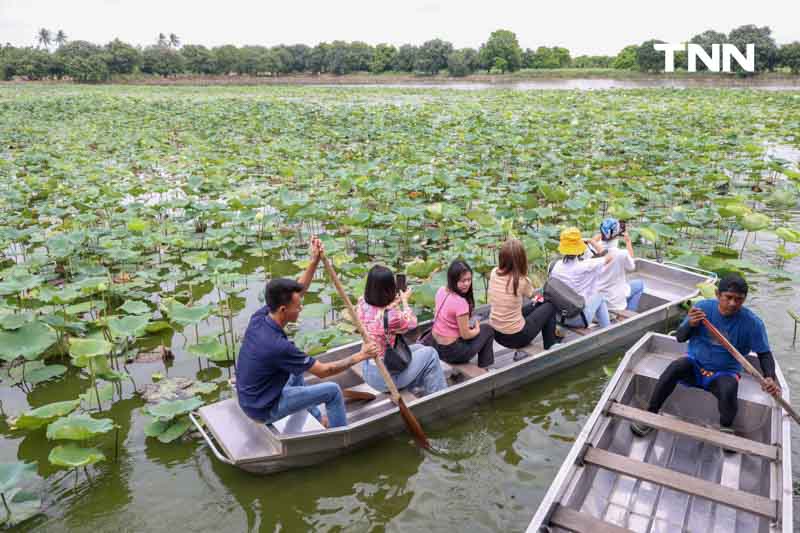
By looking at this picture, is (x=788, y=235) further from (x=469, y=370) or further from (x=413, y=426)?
(x=413, y=426)

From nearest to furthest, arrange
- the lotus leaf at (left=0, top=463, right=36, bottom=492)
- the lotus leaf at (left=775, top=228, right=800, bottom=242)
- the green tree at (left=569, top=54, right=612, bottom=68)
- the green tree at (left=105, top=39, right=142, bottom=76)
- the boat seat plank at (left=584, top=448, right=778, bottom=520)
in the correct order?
the boat seat plank at (left=584, top=448, right=778, bottom=520)
the lotus leaf at (left=0, top=463, right=36, bottom=492)
the lotus leaf at (left=775, top=228, right=800, bottom=242)
the green tree at (left=105, top=39, right=142, bottom=76)
the green tree at (left=569, top=54, right=612, bottom=68)

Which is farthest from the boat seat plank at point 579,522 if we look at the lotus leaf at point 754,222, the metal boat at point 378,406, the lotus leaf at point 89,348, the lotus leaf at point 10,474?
the lotus leaf at point 754,222

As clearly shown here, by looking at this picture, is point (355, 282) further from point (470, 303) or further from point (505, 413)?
point (505, 413)

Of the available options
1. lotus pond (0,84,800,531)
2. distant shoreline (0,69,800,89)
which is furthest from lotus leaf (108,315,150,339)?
distant shoreline (0,69,800,89)

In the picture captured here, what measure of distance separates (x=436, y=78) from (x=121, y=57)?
31.7 meters

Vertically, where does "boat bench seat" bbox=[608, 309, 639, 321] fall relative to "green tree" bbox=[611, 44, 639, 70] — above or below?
below

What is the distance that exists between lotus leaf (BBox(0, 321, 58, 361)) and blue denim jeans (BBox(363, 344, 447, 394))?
2444mm

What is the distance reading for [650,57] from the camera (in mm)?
59938

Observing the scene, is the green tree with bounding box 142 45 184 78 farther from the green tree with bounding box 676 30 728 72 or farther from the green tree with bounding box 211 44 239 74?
the green tree with bounding box 676 30 728 72

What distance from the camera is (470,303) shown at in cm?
460

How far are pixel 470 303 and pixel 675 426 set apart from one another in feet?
5.30

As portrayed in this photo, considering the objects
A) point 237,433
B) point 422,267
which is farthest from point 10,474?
point 422,267

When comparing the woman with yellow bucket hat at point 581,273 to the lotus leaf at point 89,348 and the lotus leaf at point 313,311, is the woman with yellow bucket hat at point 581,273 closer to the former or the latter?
the lotus leaf at point 313,311

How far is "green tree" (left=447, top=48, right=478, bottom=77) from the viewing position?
66875mm
